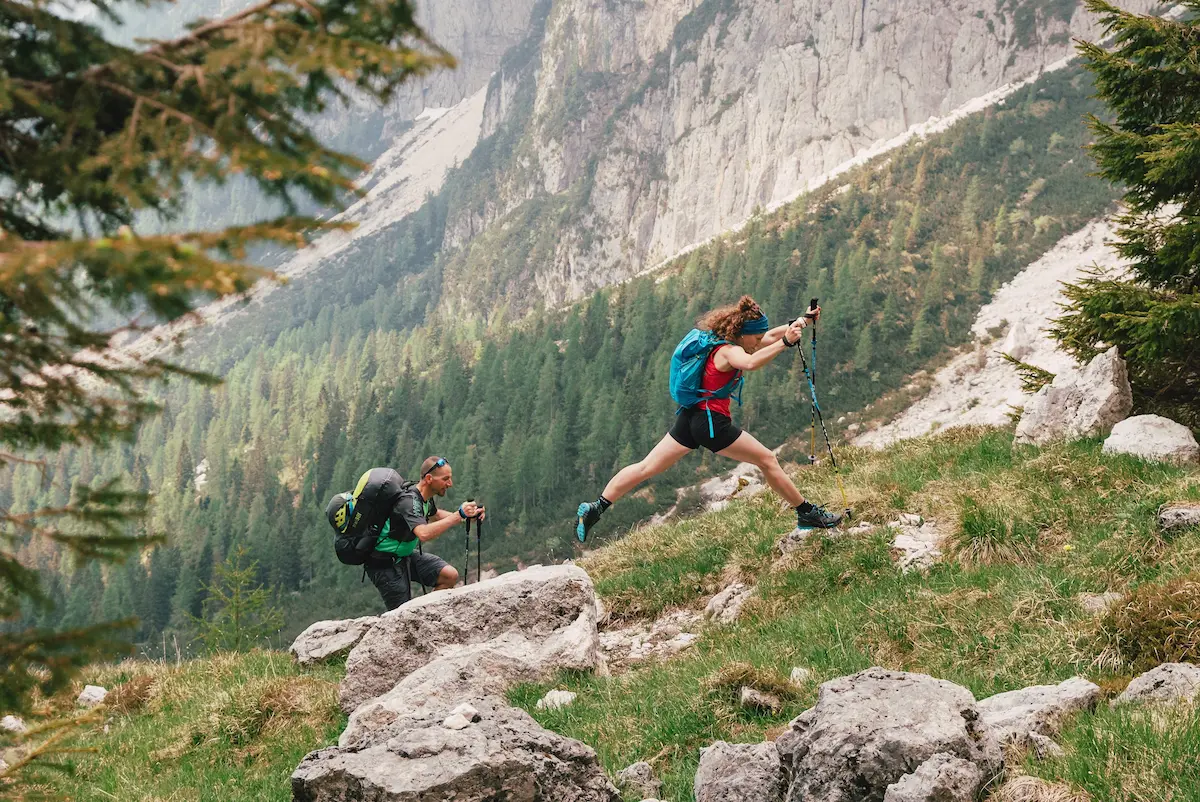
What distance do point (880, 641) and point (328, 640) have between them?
7034 millimetres

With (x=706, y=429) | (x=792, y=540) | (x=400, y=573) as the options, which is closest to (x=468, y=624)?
(x=400, y=573)

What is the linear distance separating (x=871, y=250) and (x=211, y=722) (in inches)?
3889

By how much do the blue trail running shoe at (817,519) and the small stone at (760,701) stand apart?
3426 mm

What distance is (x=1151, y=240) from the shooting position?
1090cm

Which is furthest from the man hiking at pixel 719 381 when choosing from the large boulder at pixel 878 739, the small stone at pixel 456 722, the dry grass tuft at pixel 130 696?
the dry grass tuft at pixel 130 696

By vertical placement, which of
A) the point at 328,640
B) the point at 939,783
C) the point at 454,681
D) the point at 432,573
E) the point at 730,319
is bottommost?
the point at 328,640

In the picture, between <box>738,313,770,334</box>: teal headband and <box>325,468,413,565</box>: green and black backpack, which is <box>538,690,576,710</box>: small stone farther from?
<box>738,313,770,334</box>: teal headband

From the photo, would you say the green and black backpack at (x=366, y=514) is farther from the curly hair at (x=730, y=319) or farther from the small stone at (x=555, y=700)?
the curly hair at (x=730, y=319)

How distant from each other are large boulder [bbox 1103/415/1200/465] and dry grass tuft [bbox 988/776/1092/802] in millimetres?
6222

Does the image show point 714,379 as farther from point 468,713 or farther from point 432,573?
point 468,713

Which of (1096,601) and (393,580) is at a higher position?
(393,580)

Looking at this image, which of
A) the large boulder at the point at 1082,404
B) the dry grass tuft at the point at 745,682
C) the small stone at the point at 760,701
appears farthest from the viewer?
the large boulder at the point at 1082,404

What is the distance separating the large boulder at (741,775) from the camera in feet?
14.4

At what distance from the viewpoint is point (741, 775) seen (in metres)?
4.48
